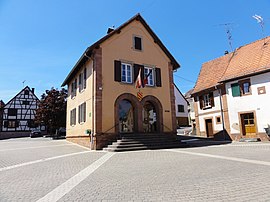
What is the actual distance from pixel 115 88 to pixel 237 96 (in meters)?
11.1

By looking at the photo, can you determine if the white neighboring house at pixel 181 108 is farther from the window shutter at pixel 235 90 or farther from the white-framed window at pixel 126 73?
the white-framed window at pixel 126 73

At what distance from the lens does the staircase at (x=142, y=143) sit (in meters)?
12.6

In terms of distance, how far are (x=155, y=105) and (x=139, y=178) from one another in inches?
436

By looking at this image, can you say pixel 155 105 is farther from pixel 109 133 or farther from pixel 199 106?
pixel 199 106

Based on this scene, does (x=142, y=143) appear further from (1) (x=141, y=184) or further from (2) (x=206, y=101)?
(2) (x=206, y=101)

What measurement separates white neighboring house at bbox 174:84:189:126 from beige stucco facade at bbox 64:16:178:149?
21.2 metres

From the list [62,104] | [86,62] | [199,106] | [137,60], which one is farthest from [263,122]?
[62,104]

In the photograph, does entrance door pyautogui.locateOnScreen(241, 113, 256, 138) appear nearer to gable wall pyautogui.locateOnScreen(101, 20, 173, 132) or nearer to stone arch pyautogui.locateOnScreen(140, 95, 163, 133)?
gable wall pyautogui.locateOnScreen(101, 20, 173, 132)

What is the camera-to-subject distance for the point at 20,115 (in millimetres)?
43375

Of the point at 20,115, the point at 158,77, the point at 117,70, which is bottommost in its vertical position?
the point at 20,115

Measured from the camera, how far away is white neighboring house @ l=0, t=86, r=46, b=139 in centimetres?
4194

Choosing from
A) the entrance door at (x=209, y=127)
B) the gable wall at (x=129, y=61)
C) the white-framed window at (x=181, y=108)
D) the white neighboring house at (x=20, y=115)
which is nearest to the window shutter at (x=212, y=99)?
the entrance door at (x=209, y=127)

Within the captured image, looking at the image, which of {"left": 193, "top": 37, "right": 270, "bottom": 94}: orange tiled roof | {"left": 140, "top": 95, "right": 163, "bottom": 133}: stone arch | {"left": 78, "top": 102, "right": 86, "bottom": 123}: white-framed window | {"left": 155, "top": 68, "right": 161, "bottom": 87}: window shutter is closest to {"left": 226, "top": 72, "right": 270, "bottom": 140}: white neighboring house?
{"left": 193, "top": 37, "right": 270, "bottom": 94}: orange tiled roof

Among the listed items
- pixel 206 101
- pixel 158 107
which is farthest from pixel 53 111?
pixel 206 101
